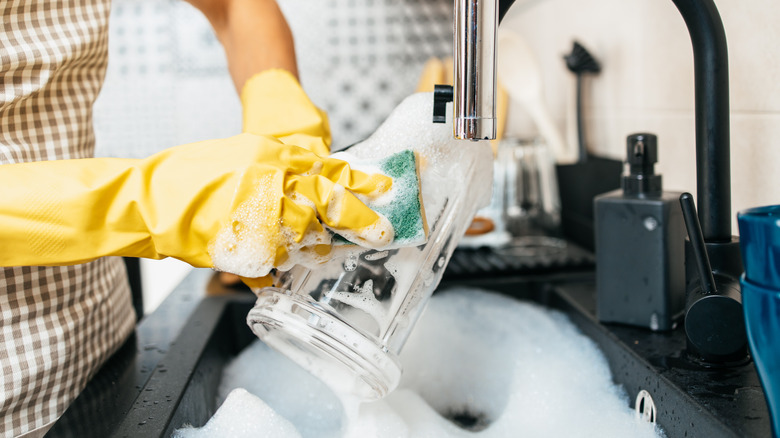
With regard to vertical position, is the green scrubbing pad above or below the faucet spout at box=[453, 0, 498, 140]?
below

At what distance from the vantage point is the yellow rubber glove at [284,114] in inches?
24.8

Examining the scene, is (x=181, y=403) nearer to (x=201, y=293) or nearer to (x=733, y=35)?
(x=201, y=293)

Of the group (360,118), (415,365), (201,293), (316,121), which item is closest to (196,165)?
(316,121)

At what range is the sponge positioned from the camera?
1.62 feet

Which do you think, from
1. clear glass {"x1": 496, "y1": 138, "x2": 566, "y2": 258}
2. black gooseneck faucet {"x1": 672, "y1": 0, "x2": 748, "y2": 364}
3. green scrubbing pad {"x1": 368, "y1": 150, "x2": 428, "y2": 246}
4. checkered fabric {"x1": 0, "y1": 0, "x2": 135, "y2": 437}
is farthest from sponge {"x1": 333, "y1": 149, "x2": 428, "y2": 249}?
clear glass {"x1": 496, "y1": 138, "x2": 566, "y2": 258}

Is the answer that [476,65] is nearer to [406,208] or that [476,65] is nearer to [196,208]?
[406,208]

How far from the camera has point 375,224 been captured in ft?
1.58

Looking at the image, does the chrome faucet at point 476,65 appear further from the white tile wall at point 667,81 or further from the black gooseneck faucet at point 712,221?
the white tile wall at point 667,81

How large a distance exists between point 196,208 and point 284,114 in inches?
A: 8.2

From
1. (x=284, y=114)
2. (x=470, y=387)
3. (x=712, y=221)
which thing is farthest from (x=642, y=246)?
(x=284, y=114)

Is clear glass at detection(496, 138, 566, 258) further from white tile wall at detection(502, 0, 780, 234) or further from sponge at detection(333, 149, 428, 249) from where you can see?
sponge at detection(333, 149, 428, 249)

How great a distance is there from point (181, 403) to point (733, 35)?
0.72m

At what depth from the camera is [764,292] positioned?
39 cm

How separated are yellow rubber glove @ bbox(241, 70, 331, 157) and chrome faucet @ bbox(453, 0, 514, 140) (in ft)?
0.58
